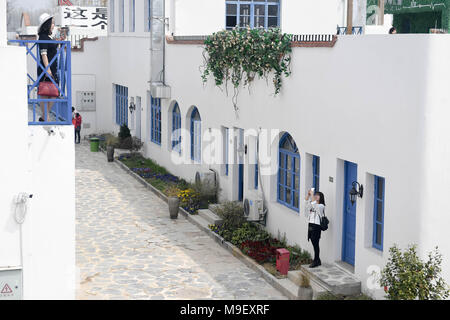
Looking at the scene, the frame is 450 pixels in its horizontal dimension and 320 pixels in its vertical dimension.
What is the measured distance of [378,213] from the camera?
12.2 m

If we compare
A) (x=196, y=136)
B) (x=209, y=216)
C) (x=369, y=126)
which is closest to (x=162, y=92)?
(x=196, y=136)

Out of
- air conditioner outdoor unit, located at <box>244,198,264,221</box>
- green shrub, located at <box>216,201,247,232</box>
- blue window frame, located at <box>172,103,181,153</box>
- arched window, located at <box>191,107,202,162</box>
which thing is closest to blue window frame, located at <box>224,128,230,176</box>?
arched window, located at <box>191,107,202,162</box>

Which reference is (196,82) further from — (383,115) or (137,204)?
(383,115)

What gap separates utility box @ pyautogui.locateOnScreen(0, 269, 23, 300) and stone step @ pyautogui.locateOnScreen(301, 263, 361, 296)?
17.5 ft

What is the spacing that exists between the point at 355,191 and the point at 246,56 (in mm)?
4958

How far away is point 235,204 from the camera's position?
17062 millimetres

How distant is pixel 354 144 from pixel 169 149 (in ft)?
37.8

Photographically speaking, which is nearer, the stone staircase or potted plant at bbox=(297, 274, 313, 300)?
potted plant at bbox=(297, 274, 313, 300)

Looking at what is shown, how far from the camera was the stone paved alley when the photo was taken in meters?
13.0

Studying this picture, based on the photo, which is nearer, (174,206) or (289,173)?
(289,173)

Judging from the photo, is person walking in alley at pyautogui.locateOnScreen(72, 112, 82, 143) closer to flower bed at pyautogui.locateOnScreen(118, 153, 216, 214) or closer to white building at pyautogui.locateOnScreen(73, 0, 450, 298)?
flower bed at pyautogui.locateOnScreen(118, 153, 216, 214)

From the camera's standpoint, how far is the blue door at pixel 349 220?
12891 millimetres

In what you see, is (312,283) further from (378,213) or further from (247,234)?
(247,234)

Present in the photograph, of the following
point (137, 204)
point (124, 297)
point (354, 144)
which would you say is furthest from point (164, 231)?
point (354, 144)
